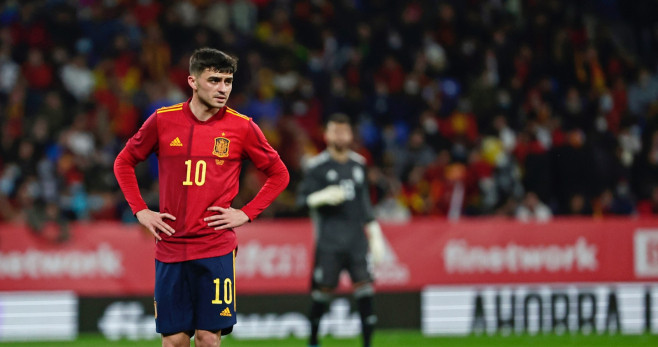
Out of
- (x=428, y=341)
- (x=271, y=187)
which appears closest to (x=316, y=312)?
(x=428, y=341)

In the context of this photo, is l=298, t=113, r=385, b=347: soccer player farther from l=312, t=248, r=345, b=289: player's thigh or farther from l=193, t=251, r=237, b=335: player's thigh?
l=193, t=251, r=237, b=335: player's thigh

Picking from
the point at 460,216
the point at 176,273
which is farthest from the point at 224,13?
the point at 176,273

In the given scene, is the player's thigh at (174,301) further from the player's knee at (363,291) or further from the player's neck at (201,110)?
the player's knee at (363,291)

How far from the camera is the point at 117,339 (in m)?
10.7

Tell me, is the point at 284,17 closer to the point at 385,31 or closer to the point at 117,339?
the point at 385,31

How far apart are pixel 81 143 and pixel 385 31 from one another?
5609mm

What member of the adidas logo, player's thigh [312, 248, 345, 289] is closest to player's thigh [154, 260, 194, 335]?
the adidas logo

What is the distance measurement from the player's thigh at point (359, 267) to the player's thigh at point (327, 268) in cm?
9

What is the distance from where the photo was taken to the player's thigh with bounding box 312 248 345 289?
8.78 meters

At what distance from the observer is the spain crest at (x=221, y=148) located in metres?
5.45

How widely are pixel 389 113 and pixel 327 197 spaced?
6505 mm

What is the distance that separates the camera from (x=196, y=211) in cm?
539

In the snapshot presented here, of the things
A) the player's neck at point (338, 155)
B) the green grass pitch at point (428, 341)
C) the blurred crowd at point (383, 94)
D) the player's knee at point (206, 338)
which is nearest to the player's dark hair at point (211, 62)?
the player's knee at point (206, 338)

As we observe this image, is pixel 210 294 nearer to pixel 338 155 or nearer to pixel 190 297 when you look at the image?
pixel 190 297
